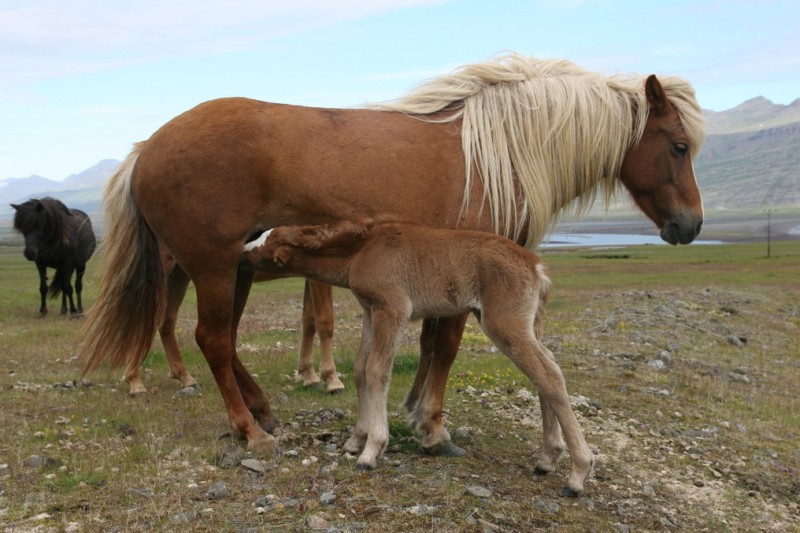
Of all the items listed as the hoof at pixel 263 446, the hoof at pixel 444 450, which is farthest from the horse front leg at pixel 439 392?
the hoof at pixel 263 446

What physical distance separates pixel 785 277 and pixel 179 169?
34435mm

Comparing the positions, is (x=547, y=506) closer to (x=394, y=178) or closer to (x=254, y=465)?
(x=254, y=465)

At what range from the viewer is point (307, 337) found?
10.1 metres

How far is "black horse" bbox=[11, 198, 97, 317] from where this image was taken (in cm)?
1981

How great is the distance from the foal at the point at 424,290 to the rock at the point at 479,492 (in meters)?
0.74

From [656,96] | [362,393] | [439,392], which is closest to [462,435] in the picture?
[439,392]

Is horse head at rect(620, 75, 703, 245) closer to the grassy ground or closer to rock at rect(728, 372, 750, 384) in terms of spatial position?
the grassy ground

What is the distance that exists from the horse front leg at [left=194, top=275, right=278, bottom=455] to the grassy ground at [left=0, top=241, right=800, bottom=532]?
208 millimetres

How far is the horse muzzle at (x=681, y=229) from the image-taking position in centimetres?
764

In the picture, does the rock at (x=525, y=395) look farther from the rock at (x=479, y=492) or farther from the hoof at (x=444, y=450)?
the rock at (x=479, y=492)

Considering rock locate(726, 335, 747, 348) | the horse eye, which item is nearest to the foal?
the horse eye

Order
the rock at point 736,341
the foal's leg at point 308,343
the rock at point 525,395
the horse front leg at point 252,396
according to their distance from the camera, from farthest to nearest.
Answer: the rock at point 736,341 < the foal's leg at point 308,343 < the rock at point 525,395 < the horse front leg at point 252,396

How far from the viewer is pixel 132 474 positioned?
5.92 m

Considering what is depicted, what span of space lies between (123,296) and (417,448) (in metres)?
3.34
